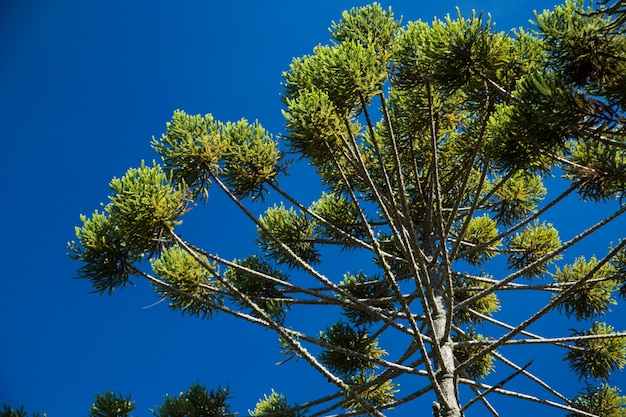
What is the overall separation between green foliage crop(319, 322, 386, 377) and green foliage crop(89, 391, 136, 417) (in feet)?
9.70

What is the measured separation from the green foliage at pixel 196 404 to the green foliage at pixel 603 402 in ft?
16.2

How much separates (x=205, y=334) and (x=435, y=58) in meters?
28.0

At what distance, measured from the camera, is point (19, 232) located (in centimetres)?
3031

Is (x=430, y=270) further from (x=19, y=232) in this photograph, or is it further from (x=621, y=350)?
(x=19, y=232)

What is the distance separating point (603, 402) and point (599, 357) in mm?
674

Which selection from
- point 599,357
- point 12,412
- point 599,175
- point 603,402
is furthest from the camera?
point 599,357

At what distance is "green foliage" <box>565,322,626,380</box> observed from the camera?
10.5 m

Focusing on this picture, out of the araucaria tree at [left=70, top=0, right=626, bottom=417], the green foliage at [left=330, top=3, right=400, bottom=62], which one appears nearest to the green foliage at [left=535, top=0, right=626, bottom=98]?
the araucaria tree at [left=70, top=0, right=626, bottom=417]

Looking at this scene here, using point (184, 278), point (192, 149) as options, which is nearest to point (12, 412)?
point (184, 278)

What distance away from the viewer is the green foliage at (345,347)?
10336 millimetres

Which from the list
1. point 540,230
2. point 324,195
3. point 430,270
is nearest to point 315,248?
point 324,195

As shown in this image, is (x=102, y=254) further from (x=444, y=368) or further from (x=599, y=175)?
(x=599, y=175)

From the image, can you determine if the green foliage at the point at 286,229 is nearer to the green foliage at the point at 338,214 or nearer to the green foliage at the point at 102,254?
the green foliage at the point at 338,214

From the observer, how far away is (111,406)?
8508 millimetres
